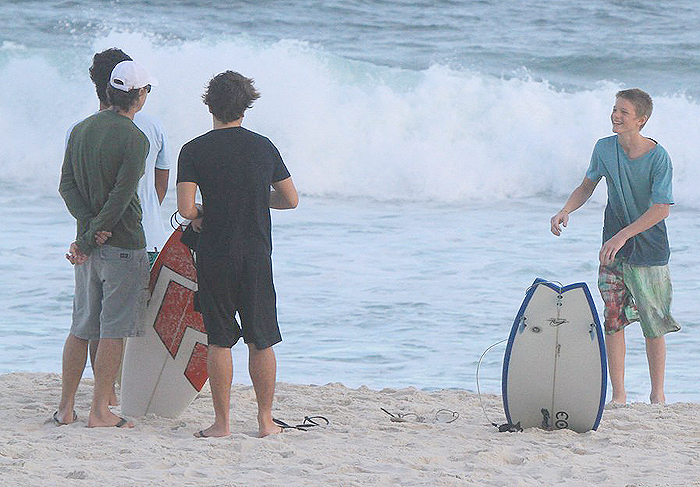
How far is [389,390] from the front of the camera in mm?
5250

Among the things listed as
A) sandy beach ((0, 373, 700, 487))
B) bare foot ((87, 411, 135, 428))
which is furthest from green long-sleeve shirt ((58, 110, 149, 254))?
sandy beach ((0, 373, 700, 487))

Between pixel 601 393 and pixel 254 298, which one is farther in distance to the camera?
pixel 601 393

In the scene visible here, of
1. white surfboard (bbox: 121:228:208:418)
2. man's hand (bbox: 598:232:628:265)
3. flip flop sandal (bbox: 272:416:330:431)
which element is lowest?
flip flop sandal (bbox: 272:416:330:431)

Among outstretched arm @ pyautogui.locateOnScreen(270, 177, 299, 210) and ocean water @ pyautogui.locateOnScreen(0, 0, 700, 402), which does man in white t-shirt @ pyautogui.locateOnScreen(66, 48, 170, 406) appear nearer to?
outstretched arm @ pyautogui.locateOnScreen(270, 177, 299, 210)

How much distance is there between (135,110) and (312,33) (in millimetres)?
13556

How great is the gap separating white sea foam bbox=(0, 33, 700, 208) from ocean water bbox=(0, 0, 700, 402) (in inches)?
1.4

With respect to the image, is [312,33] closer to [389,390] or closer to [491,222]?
[491,222]

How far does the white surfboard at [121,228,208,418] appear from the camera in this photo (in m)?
4.30

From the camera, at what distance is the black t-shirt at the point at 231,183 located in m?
3.88

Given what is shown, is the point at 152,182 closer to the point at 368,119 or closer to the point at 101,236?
the point at 101,236

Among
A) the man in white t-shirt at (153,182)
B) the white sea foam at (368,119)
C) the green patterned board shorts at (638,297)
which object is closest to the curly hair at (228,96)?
the man in white t-shirt at (153,182)

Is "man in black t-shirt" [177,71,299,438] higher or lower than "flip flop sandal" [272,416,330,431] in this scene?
higher

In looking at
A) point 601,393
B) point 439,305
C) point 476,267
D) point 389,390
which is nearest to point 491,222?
point 476,267

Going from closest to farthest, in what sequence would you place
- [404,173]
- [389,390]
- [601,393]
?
[601,393], [389,390], [404,173]
